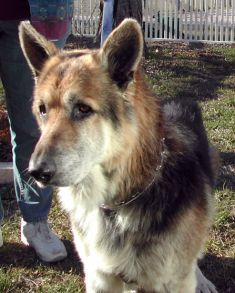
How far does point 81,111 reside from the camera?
246 centimetres

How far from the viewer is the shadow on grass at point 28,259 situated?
3781mm

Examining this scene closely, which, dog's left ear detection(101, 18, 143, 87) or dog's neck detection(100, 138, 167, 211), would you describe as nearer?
dog's left ear detection(101, 18, 143, 87)

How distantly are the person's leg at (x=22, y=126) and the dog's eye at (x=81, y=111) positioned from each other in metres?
1.15

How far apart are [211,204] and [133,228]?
0.63 metres

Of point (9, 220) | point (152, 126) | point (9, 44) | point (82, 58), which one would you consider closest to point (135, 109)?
point (152, 126)

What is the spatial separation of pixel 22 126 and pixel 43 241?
891mm

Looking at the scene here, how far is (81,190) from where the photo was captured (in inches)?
107

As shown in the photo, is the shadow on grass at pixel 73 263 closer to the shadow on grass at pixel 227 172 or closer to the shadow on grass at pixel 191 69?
the shadow on grass at pixel 227 172

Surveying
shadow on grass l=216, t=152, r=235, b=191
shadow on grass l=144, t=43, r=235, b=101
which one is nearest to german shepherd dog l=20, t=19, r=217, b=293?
shadow on grass l=216, t=152, r=235, b=191

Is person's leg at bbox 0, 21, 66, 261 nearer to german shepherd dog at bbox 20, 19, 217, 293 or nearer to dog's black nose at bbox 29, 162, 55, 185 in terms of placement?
german shepherd dog at bbox 20, 19, 217, 293

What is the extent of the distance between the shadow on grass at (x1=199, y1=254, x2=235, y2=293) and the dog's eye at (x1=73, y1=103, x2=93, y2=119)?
5.61ft

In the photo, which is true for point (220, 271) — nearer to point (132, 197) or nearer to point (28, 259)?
point (132, 197)

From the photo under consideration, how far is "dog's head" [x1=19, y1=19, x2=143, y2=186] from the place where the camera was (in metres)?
2.38

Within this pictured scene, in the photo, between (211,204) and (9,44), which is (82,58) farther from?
(211,204)
